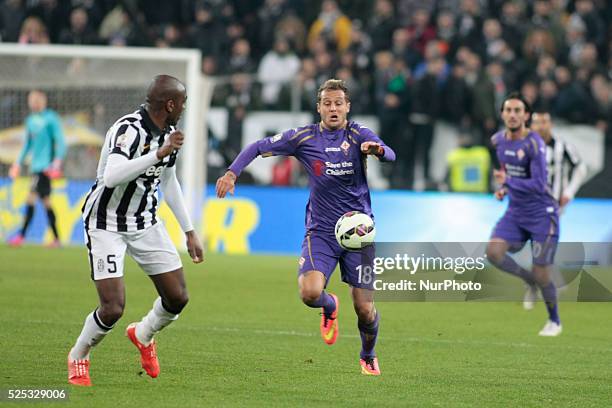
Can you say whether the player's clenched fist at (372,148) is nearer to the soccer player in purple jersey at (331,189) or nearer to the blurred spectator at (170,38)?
the soccer player in purple jersey at (331,189)

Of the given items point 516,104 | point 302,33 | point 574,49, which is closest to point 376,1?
point 302,33

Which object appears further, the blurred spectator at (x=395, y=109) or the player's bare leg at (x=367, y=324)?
the blurred spectator at (x=395, y=109)

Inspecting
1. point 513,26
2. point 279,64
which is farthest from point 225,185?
point 513,26

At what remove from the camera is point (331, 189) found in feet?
29.5

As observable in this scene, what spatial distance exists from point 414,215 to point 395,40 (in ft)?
14.0

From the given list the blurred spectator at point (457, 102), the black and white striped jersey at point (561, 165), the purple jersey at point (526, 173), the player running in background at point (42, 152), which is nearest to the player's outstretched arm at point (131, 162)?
the purple jersey at point (526, 173)

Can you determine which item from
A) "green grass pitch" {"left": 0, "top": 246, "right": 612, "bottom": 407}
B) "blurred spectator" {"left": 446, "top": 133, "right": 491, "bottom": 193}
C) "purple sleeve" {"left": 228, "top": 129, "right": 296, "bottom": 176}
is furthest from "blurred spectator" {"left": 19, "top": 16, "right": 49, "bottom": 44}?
"purple sleeve" {"left": 228, "top": 129, "right": 296, "bottom": 176}

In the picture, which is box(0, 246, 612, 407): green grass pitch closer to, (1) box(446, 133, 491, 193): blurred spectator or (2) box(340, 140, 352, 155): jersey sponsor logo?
(2) box(340, 140, 352, 155): jersey sponsor logo

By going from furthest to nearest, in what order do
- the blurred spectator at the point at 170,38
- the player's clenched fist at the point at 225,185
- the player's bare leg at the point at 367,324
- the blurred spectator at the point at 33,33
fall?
the blurred spectator at the point at 170,38
the blurred spectator at the point at 33,33
the player's bare leg at the point at 367,324
the player's clenched fist at the point at 225,185

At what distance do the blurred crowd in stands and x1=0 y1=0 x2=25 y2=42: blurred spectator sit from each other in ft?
0.09

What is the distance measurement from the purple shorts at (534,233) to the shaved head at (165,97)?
5.93 meters

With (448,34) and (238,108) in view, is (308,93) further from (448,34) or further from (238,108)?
(448,34)

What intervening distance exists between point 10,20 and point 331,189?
1607cm

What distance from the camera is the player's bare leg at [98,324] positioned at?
7910 millimetres
